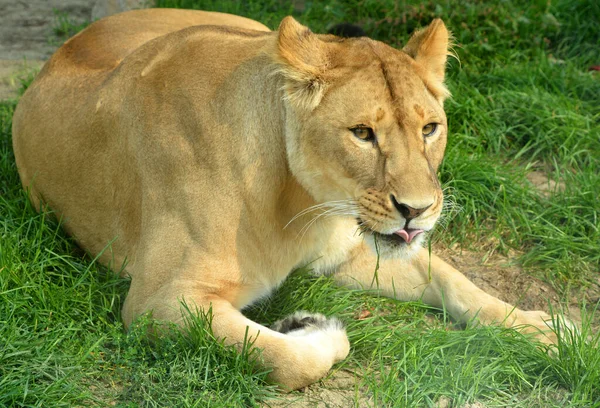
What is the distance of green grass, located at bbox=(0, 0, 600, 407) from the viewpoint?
120 inches

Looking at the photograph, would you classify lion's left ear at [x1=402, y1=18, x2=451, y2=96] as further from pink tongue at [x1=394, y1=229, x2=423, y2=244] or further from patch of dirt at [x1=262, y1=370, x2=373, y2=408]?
patch of dirt at [x1=262, y1=370, x2=373, y2=408]

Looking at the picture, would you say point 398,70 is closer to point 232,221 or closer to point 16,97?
point 232,221

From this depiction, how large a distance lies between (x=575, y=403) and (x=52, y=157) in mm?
2503

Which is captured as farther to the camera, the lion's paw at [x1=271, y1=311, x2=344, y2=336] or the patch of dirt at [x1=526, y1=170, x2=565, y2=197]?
the patch of dirt at [x1=526, y1=170, x2=565, y2=197]

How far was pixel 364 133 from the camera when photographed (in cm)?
309

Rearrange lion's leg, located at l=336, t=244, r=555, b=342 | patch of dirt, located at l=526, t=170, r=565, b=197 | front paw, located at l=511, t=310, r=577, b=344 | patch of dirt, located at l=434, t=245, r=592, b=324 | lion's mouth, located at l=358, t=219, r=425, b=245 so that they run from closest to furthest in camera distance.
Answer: lion's mouth, located at l=358, t=219, r=425, b=245 → front paw, located at l=511, t=310, r=577, b=344 → lion's leg, located at l=336, t=244, r=555, b=342 → patch of dirt, located at l=434, t=245, r=592, b=324 → patch of dirt, located at l=526, t=170, r=565, b=197

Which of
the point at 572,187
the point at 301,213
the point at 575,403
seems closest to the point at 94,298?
the point at 301,213

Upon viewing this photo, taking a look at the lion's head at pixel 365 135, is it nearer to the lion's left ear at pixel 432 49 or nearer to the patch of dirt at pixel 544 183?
the lion's left ear at pixel 432 49

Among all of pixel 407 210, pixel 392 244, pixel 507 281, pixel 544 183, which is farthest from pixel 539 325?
pixel 544 183

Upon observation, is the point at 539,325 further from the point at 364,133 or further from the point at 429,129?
the point at 364,133

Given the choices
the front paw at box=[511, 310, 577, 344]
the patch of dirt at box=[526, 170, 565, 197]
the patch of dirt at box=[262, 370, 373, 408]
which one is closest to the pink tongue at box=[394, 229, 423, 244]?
the patch of dirt at box=[262, 370, 373, 408]

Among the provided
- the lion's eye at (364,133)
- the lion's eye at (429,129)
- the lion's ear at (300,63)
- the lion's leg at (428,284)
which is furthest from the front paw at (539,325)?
the lion's ear at (300,63)

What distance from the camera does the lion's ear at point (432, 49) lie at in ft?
11.1

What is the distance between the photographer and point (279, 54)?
3.10 m
